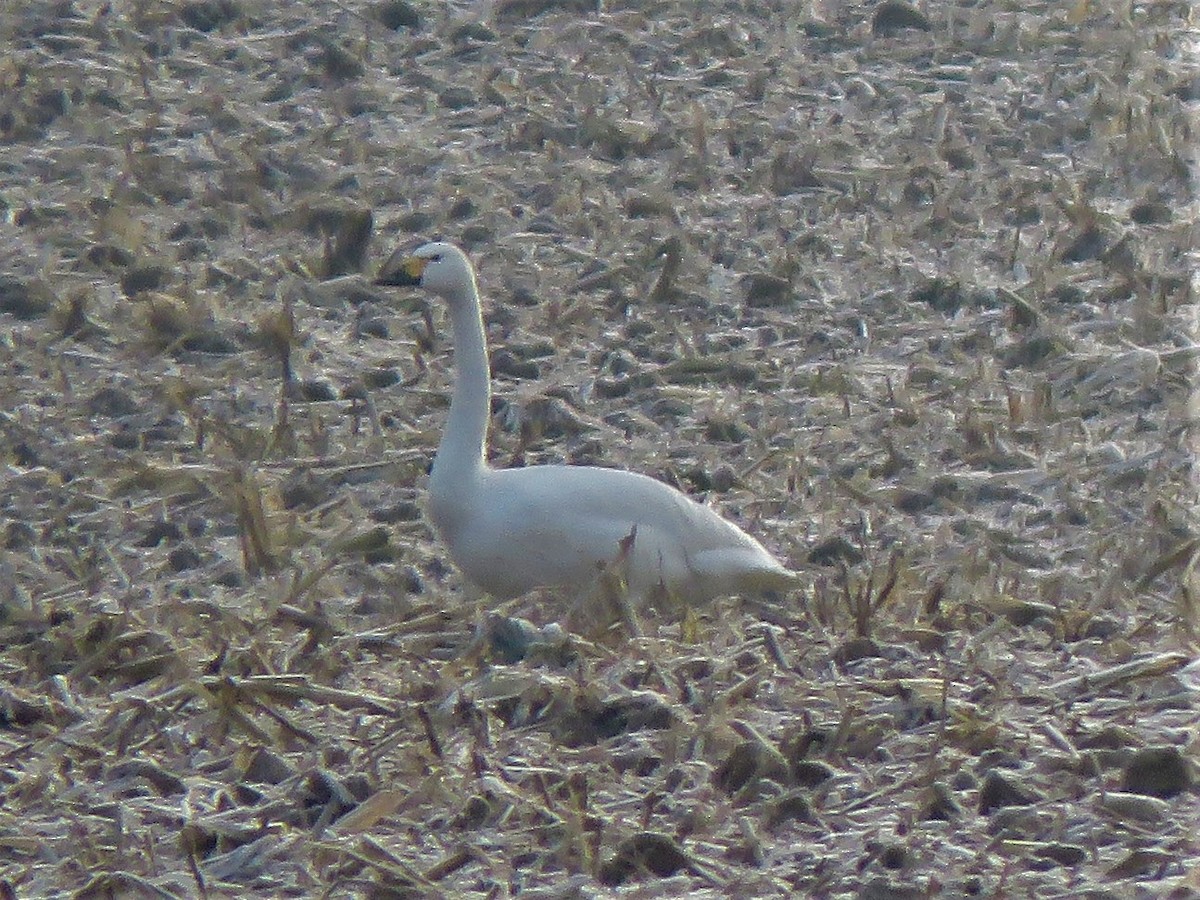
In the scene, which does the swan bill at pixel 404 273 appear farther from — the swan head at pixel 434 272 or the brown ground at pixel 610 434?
the brown ground at pixel 610 434

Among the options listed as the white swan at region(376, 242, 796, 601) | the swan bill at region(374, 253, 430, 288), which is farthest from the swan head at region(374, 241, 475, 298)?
the white swan at region(376, 242, 796, 601)

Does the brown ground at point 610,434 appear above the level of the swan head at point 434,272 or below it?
A: below

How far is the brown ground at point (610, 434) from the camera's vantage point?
141 inches

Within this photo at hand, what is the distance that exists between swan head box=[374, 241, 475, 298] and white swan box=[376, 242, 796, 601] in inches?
17.7

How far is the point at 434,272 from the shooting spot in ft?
17.5

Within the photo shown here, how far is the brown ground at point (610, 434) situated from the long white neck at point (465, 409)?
245 millimetres

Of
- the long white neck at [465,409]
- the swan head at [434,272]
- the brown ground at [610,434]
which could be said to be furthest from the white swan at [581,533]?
the swan head at [434,272]

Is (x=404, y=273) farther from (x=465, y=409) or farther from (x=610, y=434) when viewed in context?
(x=610, y=434)

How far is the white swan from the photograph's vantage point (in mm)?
4844

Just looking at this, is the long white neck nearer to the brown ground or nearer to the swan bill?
the swan bill

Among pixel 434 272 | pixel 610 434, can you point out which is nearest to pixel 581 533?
pixel 434 272

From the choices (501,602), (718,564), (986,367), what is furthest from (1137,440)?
(501,602)

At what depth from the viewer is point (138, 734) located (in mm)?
4020

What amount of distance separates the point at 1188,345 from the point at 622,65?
3110 mm
